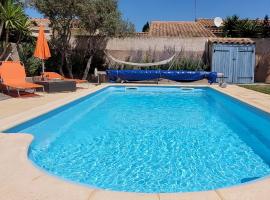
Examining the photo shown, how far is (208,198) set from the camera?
321 centimetres

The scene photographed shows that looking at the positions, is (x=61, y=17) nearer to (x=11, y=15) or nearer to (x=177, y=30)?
(x=11, y=15)

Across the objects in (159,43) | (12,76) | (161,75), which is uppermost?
(159,43)

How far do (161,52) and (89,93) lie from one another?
7999mm

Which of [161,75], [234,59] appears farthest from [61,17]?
[234,59]

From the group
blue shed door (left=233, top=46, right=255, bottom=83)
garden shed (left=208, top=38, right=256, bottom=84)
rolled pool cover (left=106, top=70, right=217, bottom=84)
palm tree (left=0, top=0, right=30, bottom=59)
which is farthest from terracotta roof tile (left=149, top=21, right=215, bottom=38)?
palm tree (left=0, top=0, right=30, bottom=59)

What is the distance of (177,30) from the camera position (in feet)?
78.9

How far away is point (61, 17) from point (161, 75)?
5.38 m

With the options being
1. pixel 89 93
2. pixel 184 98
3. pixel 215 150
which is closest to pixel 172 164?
pixel 215 150

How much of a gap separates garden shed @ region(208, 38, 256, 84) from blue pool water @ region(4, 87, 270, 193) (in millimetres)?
7065

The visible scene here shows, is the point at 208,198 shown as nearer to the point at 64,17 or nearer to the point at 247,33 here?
the point at 64,17

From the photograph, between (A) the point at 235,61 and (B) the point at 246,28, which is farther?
(B) the point at 246,28

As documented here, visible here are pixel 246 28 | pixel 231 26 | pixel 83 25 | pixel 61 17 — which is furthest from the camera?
pixel 231 26

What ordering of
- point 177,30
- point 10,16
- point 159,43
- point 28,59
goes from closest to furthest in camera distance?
point 10,16
point 28,59
point 159,43
point 177,30

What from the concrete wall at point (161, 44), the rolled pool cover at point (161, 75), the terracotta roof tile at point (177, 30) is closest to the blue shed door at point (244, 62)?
the concrete wall at point (161, 44)
